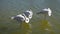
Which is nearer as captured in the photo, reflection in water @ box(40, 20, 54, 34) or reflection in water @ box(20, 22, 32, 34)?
reflection in water @ box(20, 22, 32, 34)

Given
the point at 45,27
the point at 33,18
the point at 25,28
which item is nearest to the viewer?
the point at 25,28

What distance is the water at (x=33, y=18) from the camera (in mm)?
9023

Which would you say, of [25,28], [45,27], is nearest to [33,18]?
[45,27]

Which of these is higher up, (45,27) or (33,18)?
(33,18)

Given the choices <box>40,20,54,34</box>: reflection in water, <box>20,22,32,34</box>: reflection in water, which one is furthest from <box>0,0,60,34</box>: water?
<box>20,22,32,34</box>: reflection in water

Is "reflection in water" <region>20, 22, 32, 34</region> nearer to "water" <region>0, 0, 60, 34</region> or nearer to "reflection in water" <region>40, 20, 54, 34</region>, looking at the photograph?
"water" <region>0, 0, 60, 34</region>

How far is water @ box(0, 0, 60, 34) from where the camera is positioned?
9023 millimetres

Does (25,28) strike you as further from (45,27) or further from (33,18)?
(33,18)

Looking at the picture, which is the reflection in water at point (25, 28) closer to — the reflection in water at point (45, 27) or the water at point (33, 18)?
the water at point (33, 18)

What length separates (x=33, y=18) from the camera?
33.7 ft

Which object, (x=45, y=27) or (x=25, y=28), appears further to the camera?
(x=45, y=27)

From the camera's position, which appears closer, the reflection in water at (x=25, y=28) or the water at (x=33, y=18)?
the reflection in water at (x=25, y=28)

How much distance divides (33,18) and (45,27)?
1.04 m

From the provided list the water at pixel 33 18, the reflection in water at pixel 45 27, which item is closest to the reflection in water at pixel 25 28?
the water at pixel 33 18
